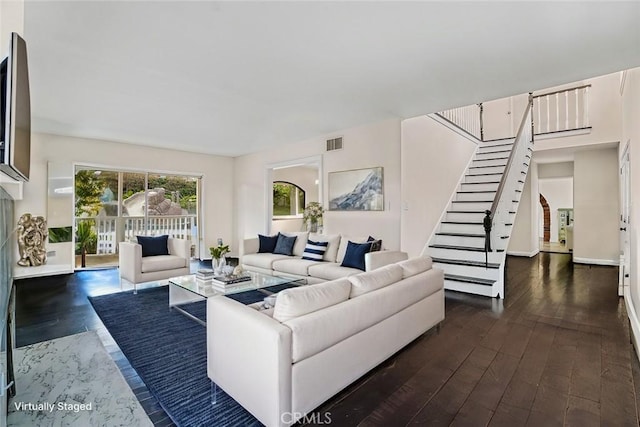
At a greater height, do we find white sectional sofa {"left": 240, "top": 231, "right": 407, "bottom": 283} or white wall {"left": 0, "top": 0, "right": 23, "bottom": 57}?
white wall {"left": 0, "top": 0, "right": 23, "bottom": 57}

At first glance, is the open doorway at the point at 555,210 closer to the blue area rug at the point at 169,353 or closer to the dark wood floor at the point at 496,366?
the dark wood floor at the point at 496,366

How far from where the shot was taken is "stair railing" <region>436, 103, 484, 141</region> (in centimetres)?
631

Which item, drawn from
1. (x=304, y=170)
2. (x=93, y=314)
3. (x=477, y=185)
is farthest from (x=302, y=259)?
(x=304, y=170)

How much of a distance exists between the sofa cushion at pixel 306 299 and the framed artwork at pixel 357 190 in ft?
10.4

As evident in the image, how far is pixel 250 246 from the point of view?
5.52 metres

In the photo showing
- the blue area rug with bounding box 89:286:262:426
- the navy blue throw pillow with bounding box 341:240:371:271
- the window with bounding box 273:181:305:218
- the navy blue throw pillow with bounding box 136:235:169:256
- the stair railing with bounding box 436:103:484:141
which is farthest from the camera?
the window with bounding box 273:181:305:218

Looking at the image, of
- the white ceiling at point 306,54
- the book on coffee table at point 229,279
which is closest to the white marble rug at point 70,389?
the book on coffee table at point 229,279

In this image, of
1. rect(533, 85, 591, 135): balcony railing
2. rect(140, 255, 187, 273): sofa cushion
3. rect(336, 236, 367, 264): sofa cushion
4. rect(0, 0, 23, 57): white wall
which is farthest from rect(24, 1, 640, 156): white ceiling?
rect(533, 85, 591, 135): balcony railing

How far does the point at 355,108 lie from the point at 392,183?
1.32 meters

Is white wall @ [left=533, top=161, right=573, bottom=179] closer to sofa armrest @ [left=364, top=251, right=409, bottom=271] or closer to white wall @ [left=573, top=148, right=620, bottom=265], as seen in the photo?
white wall @ [left=573, top=148, right=620, bottom=265]

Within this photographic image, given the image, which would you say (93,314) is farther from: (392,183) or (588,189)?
(588,189)

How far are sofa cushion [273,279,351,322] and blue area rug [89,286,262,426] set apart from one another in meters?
0.68

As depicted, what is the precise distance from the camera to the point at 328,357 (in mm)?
1832

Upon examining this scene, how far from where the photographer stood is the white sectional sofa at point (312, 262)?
13.2 feet
